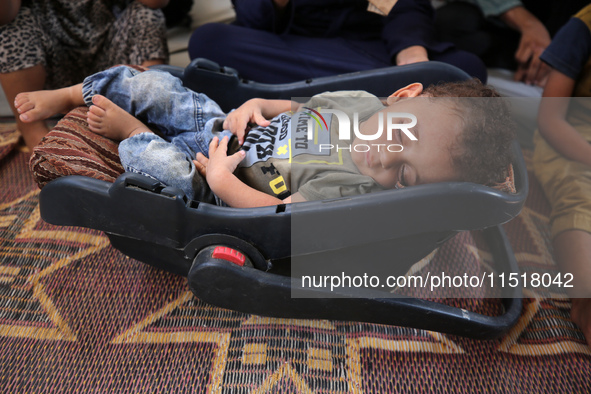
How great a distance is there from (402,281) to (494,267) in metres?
0.24

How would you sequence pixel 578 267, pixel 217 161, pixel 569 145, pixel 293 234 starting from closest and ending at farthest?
1. pixel 293 234
2. pixel 217 161
3. pixel 578 267
4. pixel 569 145

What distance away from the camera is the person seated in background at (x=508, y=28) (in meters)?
1.27

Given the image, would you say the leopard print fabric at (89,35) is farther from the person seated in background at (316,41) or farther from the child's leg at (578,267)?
the child's leg at (578,267)

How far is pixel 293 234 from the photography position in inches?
25.0

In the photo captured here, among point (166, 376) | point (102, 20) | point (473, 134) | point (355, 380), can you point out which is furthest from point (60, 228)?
point (473, 134)

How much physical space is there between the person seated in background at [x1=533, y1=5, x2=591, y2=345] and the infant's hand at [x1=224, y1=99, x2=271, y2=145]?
0.70m

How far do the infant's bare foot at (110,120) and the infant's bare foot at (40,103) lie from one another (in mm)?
132

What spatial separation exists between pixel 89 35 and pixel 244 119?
0.63 metres

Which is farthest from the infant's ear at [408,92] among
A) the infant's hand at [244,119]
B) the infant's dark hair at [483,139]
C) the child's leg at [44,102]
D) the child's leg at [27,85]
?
the child's leg at [27,85]

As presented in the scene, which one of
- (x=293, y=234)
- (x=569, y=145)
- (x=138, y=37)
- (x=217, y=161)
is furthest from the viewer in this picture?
(x=138, y=37)

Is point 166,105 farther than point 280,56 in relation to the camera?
No

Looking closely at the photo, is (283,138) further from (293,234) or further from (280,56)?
(280,56)

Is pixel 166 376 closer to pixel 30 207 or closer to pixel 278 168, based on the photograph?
pixel 278 168

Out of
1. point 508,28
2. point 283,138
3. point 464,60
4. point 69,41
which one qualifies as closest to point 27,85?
point 69,41
